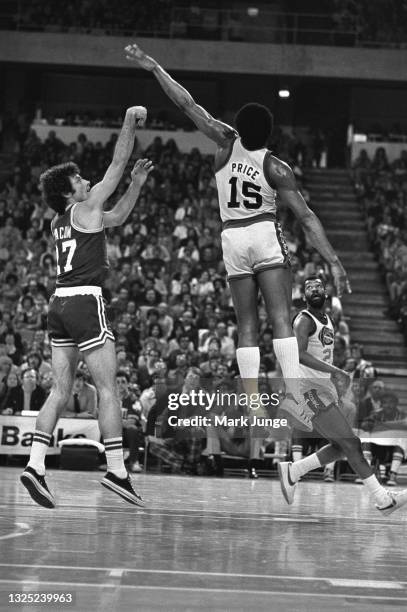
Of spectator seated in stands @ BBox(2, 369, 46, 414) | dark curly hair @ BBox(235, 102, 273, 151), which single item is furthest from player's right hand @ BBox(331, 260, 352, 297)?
spectator seated in stands @ BBox(2, 369, 46, 414)

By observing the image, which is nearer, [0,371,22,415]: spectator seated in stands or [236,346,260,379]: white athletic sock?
[236,346,260,379]: white athletic sock

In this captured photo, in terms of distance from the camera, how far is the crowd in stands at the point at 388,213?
22.2 m

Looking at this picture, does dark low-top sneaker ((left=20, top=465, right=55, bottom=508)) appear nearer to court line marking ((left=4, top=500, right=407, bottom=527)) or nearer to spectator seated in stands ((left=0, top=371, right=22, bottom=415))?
court line marking ((left=4, top=500, right=407, bottom=527))

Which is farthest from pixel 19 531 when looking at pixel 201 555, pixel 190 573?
pixel 190 573

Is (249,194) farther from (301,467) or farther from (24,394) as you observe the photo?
(24,394)

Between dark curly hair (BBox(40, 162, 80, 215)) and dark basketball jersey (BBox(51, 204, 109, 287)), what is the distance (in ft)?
0.41

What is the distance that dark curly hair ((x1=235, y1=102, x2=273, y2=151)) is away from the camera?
23.6ft

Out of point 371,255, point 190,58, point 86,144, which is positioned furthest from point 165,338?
point 190,58

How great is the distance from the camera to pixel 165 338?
1814cm

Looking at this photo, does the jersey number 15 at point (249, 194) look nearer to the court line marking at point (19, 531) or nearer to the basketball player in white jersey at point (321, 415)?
the basketball player in white jersey at point (321, 415)

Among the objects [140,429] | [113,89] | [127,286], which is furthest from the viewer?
[113,89]

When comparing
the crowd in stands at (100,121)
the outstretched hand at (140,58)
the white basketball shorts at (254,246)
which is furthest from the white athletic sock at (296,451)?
the crowd in stands at (100,121)

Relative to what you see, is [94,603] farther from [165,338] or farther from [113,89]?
[113,89]

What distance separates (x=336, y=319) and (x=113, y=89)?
15547mm
